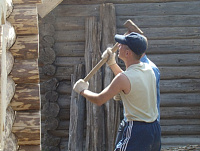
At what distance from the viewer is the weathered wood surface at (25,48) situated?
4.65 meters

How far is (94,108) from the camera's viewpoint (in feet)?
24.2

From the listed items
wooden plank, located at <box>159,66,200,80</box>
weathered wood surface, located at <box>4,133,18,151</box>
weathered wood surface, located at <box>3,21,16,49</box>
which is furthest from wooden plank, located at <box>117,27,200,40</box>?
weathered wood surface, located at <box>4,133,18,151</box>

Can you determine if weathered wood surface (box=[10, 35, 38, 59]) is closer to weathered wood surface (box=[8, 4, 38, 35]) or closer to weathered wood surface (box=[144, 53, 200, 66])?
weathered wood surface (box=[8, 4, 38, 35])

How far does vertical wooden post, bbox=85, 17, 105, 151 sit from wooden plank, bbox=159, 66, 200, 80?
4.07 feet

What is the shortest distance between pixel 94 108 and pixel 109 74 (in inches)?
26.0

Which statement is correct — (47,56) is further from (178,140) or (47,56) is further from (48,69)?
(178,140)

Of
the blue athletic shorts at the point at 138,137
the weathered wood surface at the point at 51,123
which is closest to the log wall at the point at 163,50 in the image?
the weathered wood surface at the point at 51,123

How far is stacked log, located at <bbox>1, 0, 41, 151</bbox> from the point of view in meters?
4.56

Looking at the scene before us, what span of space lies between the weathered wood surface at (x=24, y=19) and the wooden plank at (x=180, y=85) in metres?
3.66

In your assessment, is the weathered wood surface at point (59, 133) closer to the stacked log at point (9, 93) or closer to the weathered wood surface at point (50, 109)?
the weathered wood surface at point (50, 109)

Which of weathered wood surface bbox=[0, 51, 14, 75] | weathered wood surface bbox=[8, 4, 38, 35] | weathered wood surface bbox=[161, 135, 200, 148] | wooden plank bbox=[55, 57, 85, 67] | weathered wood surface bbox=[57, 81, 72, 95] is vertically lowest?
weathered wood surface bbox=[161, 135, 200, 148]

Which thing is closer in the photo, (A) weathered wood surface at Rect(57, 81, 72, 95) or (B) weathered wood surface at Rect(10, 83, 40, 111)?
(B) weathered wood surface at Rect(10, 83, 40, 111)

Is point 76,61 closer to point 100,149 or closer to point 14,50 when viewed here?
point 100,149

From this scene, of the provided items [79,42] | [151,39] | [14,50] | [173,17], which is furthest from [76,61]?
[14,50]
